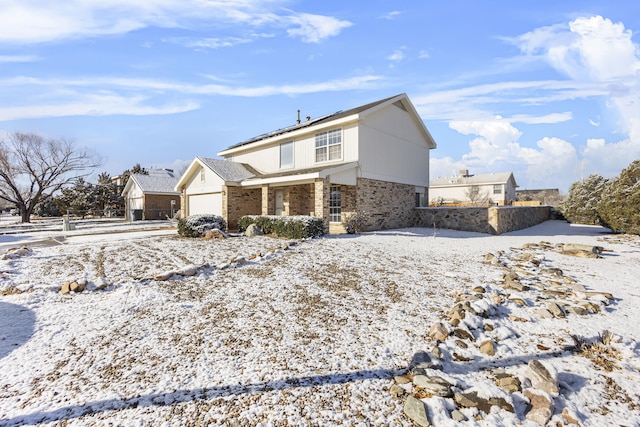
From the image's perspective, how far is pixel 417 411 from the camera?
2.63m

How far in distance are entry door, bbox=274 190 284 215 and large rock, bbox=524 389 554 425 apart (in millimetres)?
14798

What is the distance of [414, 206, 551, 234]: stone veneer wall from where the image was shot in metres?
15.0

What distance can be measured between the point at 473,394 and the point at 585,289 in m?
4.56

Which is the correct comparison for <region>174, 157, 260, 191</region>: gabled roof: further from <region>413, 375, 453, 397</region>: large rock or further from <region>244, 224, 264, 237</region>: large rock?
<region>413, 375, 453, 397</region>: large rock

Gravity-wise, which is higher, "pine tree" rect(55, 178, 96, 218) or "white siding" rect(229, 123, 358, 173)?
"white siding" rect(229, 123, 358, 173)

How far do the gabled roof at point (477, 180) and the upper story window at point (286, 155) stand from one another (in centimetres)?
3084

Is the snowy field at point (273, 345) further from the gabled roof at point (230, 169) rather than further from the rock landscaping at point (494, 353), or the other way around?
the gabled roof at point (230, 169)

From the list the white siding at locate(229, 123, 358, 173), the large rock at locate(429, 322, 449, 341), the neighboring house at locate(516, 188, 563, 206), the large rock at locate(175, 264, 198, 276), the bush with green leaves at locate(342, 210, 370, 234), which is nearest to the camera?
the large rock at locate(429, 322, 449, 341)

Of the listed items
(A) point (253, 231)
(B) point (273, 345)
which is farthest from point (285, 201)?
(B) point (273, 345)

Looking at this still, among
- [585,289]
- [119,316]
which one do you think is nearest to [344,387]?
[119,316]

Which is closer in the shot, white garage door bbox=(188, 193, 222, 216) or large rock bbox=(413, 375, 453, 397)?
large rock bbox=(413, 375, 453, 397)

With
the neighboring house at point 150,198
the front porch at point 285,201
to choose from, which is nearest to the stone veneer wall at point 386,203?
the front porch at point 285,201

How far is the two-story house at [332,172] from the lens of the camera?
1402cm

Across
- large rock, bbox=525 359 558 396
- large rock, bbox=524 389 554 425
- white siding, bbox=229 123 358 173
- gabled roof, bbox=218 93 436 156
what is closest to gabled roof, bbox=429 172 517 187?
gabled roof, bbox=218 93 436 156
